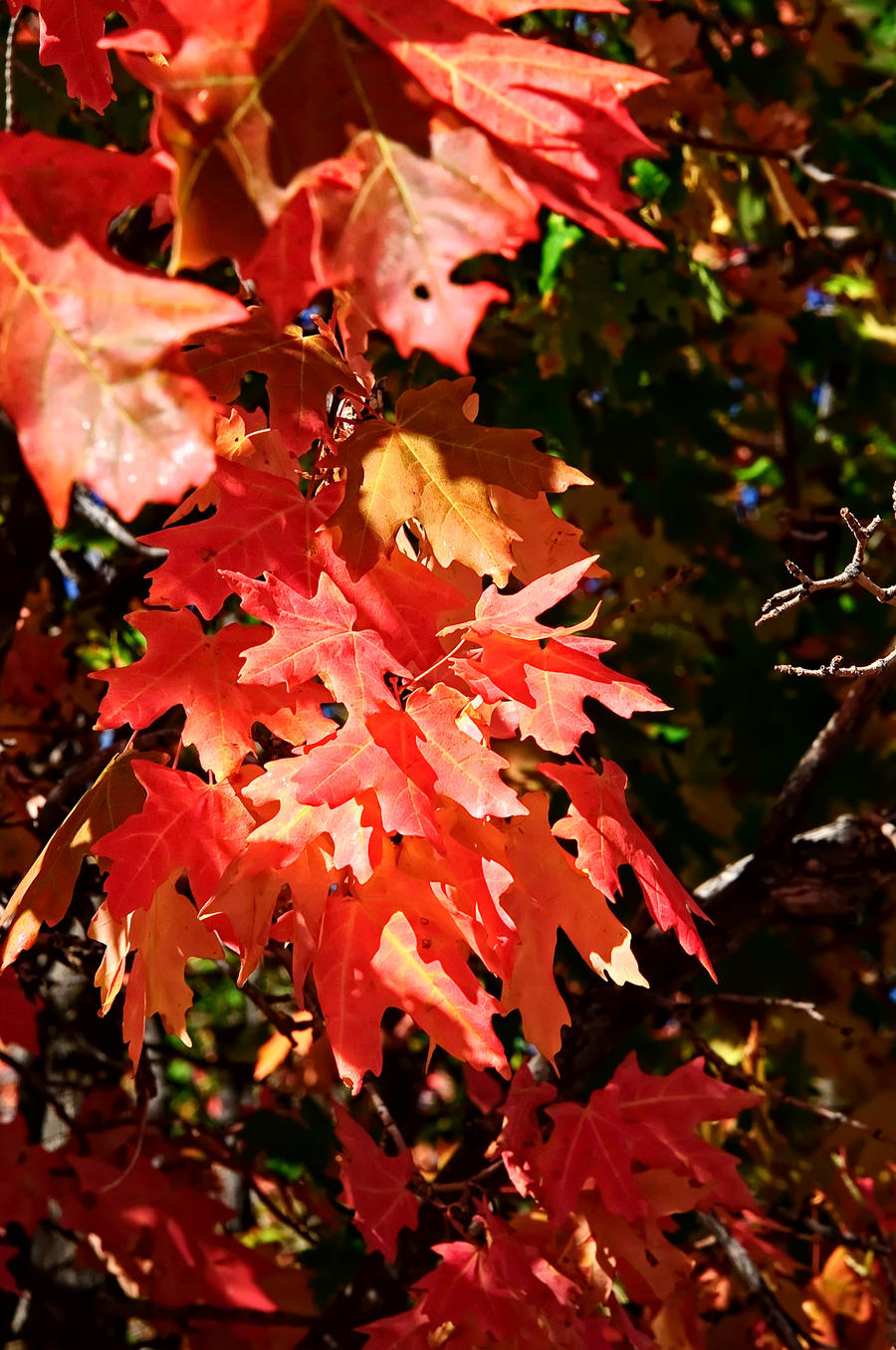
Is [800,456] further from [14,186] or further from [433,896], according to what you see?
[14,186]

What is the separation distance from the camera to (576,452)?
310 centimetres

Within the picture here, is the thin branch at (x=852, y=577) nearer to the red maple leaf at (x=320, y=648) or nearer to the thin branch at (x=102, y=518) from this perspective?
the red maple leaf at (x=320, y=648)

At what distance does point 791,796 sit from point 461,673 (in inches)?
38.9

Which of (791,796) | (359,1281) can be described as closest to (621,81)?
(791,796)

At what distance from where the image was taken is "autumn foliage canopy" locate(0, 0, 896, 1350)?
0.84 metres

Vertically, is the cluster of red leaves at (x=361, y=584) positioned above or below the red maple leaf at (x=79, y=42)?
below

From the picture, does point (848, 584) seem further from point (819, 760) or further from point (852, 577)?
point (819, 760)

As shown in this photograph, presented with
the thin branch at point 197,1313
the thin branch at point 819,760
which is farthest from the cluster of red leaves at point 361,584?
the thin branch at point 197,1313

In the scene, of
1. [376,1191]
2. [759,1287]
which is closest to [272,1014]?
[376,1191]

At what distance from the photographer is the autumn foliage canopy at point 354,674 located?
84cm

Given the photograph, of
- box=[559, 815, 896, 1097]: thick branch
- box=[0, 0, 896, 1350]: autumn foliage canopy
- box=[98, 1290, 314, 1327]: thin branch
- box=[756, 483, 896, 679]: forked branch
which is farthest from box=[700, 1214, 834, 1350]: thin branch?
box=[756, 483, 896, 679]: forked branch

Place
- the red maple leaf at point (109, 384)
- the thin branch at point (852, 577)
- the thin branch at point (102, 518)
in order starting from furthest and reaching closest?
the thin branch at point (102, 518)
the thin branch at point (852, 577)
the red maple leaf at point (109, 384)

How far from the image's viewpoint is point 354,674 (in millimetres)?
1277

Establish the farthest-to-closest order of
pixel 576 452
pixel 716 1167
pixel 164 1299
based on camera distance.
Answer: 1. pixel 576 452
2. pixel 164 1299
3. pixel 716 1167
